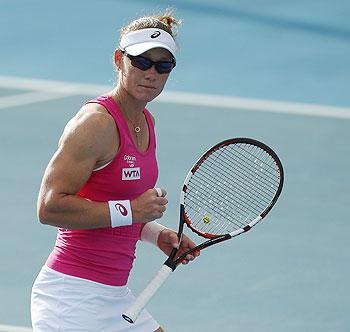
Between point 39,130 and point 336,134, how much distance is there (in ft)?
7.32

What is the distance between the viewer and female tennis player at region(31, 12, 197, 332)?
16.5ft

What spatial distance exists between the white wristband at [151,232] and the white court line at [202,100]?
512cm

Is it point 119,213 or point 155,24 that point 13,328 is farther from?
point 155,24

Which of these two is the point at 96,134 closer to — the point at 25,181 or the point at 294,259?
the point at 294,259

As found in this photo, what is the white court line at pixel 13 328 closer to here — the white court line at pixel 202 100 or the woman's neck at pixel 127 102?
the woman's neck at pixel 127 102

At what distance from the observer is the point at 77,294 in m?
5.26

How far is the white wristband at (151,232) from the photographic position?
563cm

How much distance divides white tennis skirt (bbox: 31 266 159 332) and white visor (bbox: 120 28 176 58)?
3.02 feet

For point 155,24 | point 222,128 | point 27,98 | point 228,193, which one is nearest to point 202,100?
point 222,128

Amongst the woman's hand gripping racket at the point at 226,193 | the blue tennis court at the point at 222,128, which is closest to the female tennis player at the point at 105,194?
the woman's hand gripping racket at the point at 226,193

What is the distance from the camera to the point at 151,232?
5648 mm

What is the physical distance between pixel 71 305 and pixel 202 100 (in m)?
5.81

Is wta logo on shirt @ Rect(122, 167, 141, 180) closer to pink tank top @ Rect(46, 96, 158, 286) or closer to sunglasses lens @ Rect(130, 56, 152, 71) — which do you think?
pink tank top @ Rect(46, 96, 158, 286)

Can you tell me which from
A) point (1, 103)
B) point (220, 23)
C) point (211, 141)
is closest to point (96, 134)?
point (211, 141)
